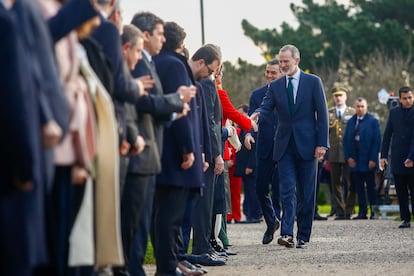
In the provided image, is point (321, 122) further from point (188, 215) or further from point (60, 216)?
point (60, 216)

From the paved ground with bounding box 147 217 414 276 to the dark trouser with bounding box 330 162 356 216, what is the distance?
444cm

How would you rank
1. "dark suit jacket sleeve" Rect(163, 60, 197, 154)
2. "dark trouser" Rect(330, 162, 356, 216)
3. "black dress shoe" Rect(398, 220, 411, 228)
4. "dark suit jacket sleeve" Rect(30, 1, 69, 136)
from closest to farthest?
"dark suit jacket sleeve" Rect(30, 1, 69, 136)
"dark suit jacket sleeve" Rect(163, 60, 197, 154)
"black dress shoe" Rect(398, 220, 411, 228)
"dark trouser" Rect(330, 162, 356, 216)

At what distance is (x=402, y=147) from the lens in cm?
2017

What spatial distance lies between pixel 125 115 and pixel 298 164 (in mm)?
6829

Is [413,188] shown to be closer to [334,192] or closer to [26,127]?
[334,192]

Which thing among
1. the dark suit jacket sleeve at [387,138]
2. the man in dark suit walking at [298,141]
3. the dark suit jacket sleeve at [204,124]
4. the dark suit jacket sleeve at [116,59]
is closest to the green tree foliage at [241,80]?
the dark suit jacket sleeve at [387,138]

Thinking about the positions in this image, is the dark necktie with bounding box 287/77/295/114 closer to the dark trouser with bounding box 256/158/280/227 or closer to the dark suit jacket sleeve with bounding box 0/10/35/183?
the dark trouser with bounding box 256/158/280/227

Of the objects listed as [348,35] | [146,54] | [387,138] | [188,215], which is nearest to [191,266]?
[188,215]

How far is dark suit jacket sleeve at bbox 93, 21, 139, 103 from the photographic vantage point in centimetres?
822

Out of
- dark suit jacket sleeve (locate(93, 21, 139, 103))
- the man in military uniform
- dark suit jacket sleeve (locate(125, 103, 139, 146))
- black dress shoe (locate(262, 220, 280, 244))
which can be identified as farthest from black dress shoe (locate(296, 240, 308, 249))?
the man in military uniform

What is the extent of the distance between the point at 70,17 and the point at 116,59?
1575 mm

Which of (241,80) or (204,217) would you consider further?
(241,80)

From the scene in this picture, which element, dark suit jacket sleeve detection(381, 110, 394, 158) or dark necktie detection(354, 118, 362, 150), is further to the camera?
dark necktie detection(354, 118, 362, 150)

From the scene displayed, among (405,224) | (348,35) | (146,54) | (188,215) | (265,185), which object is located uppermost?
(348,35)
